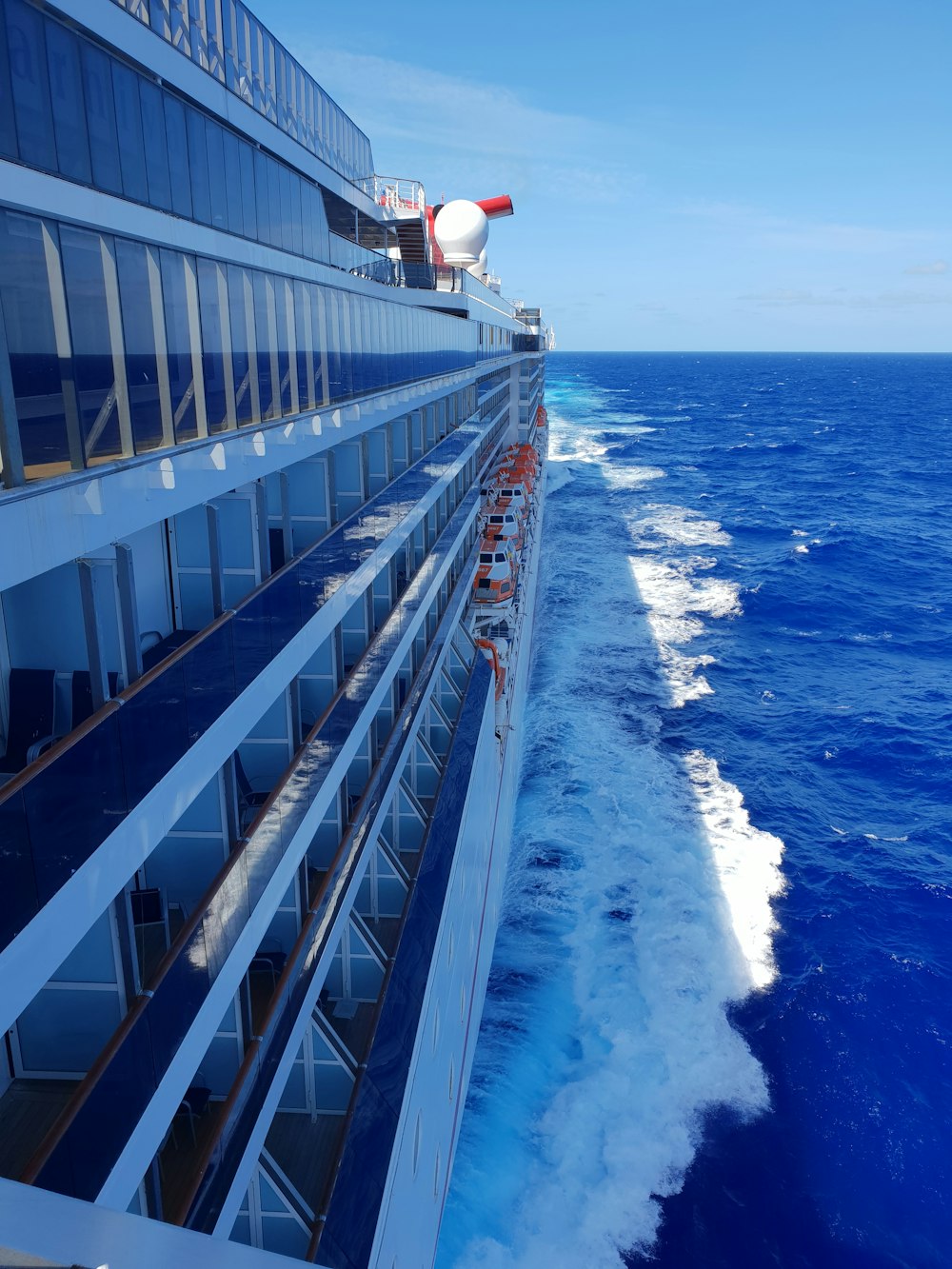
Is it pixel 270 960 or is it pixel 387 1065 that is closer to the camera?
pixel 270 960

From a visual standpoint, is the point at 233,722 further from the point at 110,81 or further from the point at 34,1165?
the point at 110,81

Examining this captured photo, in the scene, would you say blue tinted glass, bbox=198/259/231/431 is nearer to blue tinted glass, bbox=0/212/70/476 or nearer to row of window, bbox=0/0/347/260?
row of window, bbox=0/0/347/260

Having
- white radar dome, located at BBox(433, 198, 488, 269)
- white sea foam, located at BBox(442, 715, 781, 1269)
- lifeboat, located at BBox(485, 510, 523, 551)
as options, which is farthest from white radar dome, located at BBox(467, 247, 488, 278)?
white sea foam, located at BBox(442, 715, 781, 1269)

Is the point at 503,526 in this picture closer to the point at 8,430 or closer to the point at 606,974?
the point at 606,974

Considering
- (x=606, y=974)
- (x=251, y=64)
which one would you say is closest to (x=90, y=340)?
(x=251, y=64)

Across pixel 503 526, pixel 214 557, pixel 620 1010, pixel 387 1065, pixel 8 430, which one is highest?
pixel 8 430

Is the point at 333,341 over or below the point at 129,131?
below
